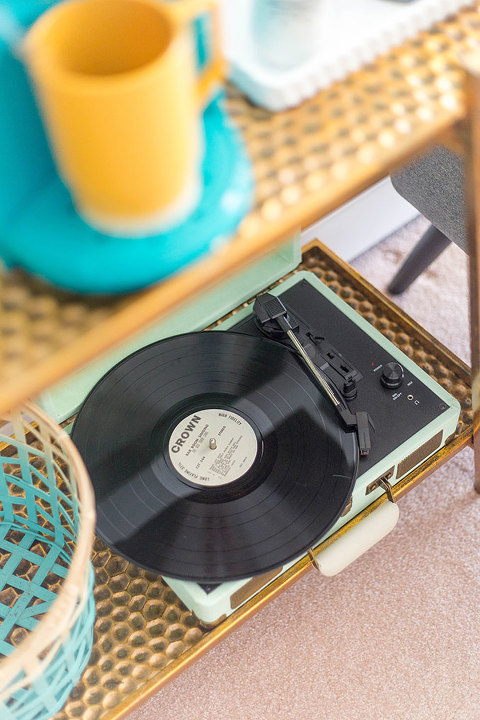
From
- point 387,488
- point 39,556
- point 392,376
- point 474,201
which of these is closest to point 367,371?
point 392,376

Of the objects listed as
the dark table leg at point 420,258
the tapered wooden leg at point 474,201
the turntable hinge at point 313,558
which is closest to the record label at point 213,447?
the turntable hinge at point 313,558

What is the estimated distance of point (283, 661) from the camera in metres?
0.98

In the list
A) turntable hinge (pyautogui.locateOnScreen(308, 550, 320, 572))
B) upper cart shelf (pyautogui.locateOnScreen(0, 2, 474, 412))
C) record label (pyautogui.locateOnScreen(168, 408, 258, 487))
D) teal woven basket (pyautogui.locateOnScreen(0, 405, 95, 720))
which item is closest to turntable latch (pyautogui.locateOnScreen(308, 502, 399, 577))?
turntable hinge (pyautogui.locateOnScreen(308, 550, 320, 572))

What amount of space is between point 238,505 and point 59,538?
209 millimetres

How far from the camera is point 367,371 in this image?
3.05ft

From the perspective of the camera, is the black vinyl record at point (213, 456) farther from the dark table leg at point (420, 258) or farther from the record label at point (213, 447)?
the dark table leg at point (420, 258)

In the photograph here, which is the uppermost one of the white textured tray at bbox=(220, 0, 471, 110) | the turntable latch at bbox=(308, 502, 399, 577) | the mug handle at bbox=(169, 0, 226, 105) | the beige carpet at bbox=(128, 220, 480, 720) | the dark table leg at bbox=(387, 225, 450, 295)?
the mug handle at bbox=(169, 0, 226, 105)

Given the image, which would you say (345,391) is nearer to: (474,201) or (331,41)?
(474,201)

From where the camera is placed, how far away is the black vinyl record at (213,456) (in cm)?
78

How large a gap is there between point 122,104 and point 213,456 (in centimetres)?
50

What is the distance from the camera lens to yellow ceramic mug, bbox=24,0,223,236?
405 mm

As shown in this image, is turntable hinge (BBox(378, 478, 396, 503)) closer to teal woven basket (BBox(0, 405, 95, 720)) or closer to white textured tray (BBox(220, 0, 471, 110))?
teal woven basket (BBox(0, 405, 95, 720))

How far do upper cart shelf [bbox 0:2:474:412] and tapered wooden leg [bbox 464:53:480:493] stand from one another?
0.01 m

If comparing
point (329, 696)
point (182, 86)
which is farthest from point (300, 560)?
point (182, 86)
